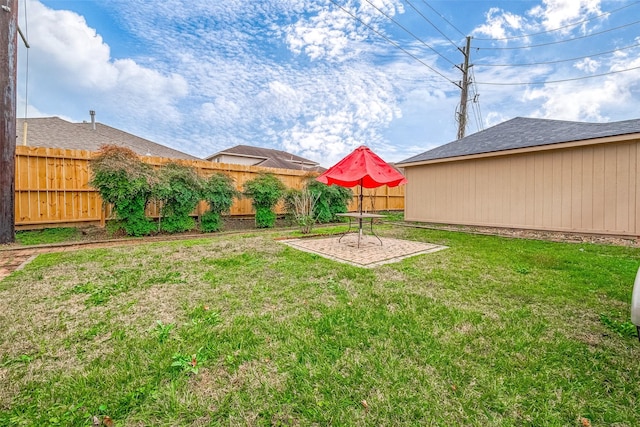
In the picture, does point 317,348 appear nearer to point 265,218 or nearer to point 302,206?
point 302,206

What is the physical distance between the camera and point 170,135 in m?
16.8

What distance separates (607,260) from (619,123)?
5.48 m

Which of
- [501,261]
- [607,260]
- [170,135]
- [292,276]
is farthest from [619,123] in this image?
[170,135]

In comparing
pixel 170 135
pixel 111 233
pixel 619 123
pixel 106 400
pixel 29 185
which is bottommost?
pixel 106 400

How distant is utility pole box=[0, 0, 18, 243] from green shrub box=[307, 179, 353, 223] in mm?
7376

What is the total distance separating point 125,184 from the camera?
655cm

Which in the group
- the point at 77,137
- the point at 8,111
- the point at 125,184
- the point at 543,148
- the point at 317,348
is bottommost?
the point at 317,348

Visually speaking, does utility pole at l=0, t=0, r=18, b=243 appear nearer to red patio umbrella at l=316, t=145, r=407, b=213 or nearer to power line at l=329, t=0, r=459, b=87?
red patio umbrella at l=316, t=145, r=407, b=213

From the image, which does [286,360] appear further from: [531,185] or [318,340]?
[531,185]

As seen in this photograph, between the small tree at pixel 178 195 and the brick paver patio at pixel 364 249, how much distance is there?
305cm

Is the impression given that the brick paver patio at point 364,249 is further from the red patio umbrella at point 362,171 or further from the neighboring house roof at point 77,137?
the neighboring house roof at point 77,137

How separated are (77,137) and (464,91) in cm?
1937

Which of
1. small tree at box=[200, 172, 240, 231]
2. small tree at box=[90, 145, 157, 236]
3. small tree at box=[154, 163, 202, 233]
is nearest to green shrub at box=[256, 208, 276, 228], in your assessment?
small tree at box=[200, 172, 240, 231]

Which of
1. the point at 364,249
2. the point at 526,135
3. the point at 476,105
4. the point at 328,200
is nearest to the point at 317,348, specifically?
the point at 364,249
